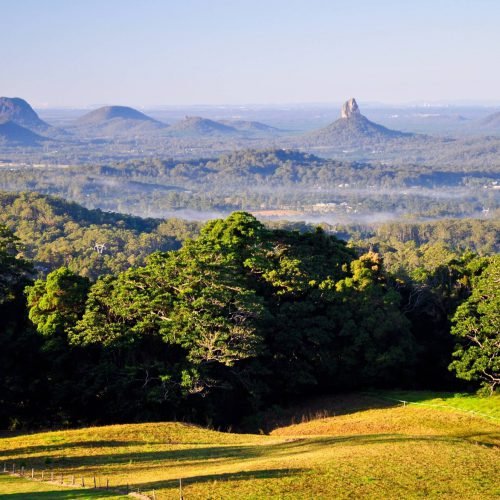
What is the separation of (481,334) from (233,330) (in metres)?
12.2

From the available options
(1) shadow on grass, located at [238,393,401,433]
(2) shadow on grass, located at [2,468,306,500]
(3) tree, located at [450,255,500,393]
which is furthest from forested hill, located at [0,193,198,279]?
(2) shadow on grass, located at [2,468,306,500]

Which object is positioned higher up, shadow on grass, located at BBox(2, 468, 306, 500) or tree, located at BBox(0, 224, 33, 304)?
tree, located at BBox(0, 224, 33, 304)

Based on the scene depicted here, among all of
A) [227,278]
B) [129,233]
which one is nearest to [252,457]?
[227,278]

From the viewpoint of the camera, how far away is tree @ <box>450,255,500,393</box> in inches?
1510

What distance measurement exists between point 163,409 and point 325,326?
9.24 m

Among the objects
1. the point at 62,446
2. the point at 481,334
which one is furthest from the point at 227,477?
the point at 481,334

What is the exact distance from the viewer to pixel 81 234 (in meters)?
115

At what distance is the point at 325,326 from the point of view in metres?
40.5

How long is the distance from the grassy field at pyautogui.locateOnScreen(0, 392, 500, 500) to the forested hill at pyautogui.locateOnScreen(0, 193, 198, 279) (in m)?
54.2

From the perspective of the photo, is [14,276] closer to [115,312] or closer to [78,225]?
[115,312]

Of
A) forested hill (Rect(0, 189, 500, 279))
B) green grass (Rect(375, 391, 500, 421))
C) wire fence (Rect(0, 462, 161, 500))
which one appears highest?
wire fence (Rect(0, 462, 161, 500))

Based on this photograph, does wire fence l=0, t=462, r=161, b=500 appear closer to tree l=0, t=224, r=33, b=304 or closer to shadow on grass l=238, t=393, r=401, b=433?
shadow on grass l=238, t=393, r=401, b=433

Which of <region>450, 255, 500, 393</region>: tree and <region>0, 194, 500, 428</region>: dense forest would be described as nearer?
<region>0, 194, 500, 428</region>: dense forest

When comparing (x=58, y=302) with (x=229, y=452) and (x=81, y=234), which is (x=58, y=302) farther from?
(x=81, y=234)
